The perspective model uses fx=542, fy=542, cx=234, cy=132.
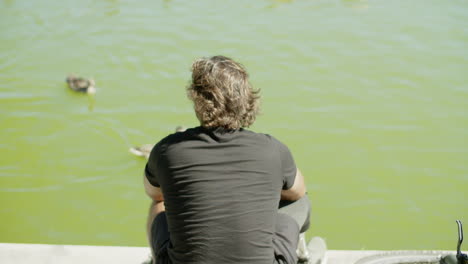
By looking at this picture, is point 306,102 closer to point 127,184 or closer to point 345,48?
point 345,48

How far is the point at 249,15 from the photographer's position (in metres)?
8.87

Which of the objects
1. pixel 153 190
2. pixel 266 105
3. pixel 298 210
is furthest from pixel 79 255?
pixel 266 105

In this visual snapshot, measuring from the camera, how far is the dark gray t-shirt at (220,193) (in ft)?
7.04

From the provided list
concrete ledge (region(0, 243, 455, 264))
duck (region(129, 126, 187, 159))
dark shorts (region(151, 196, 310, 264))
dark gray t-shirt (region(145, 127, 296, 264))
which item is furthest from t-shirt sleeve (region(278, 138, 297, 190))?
duck (region(129, 126, 187, 159))

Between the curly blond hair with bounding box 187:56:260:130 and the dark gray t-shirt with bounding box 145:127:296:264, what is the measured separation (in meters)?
0.07

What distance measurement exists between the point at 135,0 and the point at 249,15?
2157 millimetres

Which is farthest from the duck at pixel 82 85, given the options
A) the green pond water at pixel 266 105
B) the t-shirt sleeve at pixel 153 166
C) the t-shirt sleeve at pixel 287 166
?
the t-shirt sleeve at pixel 287 166

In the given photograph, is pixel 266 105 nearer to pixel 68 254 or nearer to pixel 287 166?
pixel 68 254

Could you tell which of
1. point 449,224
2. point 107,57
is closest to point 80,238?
point 449,224

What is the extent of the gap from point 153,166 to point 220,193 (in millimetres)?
381

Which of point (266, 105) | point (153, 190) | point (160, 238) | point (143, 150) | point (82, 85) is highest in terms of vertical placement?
point (153, 190)

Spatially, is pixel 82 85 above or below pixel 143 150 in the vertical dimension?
above

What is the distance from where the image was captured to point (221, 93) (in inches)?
92.7

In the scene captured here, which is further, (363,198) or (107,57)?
(107,57)
